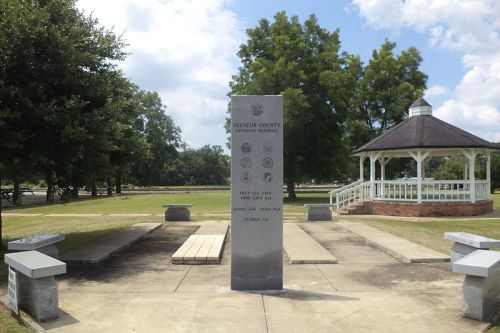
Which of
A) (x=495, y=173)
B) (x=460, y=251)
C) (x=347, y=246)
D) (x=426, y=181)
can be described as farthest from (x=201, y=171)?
(x=460, y=251)

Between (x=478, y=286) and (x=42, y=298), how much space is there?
528 cm

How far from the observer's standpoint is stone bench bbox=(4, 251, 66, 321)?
18.6 feet

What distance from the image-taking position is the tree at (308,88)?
33625 mm

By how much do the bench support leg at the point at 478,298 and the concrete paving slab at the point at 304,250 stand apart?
360 centimetres

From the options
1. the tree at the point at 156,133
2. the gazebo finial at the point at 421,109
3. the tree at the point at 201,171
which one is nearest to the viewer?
the gazebo finial at the point at 421,109

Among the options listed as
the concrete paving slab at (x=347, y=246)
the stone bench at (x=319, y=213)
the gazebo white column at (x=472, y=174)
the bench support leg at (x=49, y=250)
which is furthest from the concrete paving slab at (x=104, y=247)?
the gazebo white column at (x=472, y=174)

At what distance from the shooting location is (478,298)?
5730 mm

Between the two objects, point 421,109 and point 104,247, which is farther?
point 421,109

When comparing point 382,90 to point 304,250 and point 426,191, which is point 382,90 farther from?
point 304,250

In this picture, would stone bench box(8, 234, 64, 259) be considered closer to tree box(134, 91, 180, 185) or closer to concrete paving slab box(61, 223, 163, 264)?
concrete paving slab box(61, 223, 163, 264)

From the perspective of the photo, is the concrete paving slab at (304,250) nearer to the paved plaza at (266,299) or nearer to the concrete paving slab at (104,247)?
the paved plaza at (266,299)

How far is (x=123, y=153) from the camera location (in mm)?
14211

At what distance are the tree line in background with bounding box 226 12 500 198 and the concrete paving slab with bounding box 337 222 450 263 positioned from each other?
19050 mm

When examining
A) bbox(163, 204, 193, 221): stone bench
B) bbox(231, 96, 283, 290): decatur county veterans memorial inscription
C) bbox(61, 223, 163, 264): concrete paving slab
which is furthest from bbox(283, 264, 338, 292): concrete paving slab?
bbox(163, 204, 193, 221): stone bench
